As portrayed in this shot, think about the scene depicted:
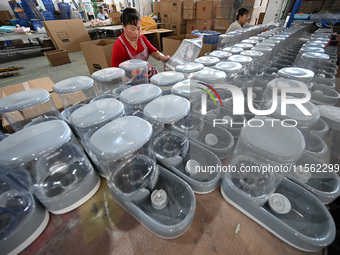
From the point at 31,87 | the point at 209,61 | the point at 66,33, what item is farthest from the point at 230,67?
the point at 66,33

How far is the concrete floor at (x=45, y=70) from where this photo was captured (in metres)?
2.59

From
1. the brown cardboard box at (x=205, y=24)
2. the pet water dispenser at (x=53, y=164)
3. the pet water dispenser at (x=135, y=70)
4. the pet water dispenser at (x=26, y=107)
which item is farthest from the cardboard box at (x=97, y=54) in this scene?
the brown cardboard box at (x=205, y=24)

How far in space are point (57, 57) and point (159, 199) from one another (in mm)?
3761

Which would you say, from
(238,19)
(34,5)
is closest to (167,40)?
(238,19)

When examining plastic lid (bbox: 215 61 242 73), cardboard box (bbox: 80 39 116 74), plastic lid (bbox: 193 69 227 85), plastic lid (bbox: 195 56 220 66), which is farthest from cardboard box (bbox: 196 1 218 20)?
plastic lid (bbox: 193 69 227 85)

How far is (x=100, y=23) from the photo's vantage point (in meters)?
4.43

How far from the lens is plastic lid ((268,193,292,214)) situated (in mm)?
467

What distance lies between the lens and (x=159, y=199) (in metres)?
0.49

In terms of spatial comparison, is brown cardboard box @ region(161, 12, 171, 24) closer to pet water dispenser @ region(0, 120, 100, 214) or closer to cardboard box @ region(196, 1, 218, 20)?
cardboard box @ region(196, 1, 218, 20)

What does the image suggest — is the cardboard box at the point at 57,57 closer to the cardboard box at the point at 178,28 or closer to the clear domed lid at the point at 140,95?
the cardboard box at the point at 178,28

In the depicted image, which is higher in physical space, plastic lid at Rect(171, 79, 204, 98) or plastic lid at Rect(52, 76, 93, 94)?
plastic lid at Rect(52, 76, 93, 94)

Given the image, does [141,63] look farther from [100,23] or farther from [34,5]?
[34,5]

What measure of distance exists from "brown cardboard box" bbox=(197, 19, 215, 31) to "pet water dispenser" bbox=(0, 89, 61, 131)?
12.6 ft

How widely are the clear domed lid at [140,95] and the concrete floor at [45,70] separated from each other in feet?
7.29
